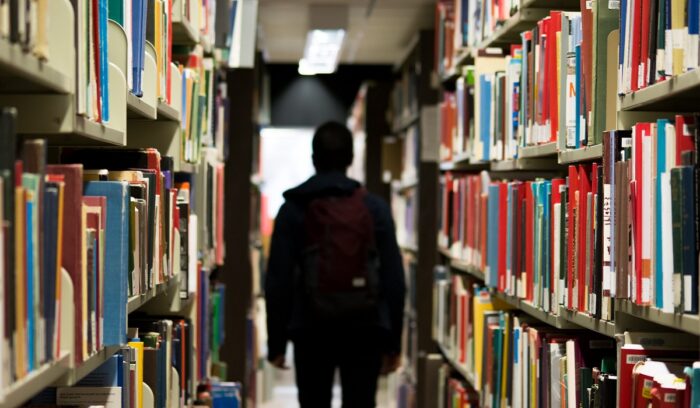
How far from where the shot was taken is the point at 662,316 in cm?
171

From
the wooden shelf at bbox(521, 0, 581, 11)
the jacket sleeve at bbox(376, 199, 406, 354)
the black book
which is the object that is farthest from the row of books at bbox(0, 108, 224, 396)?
the jacket sleeve at bbox(376, 199, 406, 354)

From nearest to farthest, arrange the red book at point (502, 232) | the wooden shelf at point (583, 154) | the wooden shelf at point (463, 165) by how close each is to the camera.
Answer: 1. the wooden shelf at point (583, 154)
2. the red book at point (502, 232)
3. the wooden shelf at point (463, 165)

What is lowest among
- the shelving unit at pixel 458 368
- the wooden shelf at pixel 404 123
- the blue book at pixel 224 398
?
the blue book at pixel 224 398

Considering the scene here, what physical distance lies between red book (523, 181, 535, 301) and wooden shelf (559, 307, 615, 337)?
1.05 feet

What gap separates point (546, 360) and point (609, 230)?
2.12 ft

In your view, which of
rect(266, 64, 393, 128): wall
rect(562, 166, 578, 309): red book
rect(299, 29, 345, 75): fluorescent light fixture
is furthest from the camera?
rect(266, 64, 393, 128): wall

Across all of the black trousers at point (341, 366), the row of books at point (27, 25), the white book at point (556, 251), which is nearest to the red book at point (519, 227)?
the white book at point (556, 251)

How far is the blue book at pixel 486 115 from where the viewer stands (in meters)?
3.39

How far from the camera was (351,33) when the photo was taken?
647 centimetres

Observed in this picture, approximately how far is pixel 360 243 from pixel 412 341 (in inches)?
89.2

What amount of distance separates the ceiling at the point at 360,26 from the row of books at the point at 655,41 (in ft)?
11.3

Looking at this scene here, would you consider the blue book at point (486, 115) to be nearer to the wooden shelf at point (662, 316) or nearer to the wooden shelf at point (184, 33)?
the wooden shelf at point (184, 33)

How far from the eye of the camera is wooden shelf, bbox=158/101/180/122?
8.18 ft

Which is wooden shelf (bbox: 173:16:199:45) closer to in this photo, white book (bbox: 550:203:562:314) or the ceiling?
white book (bbox: 550:203:562:314)
